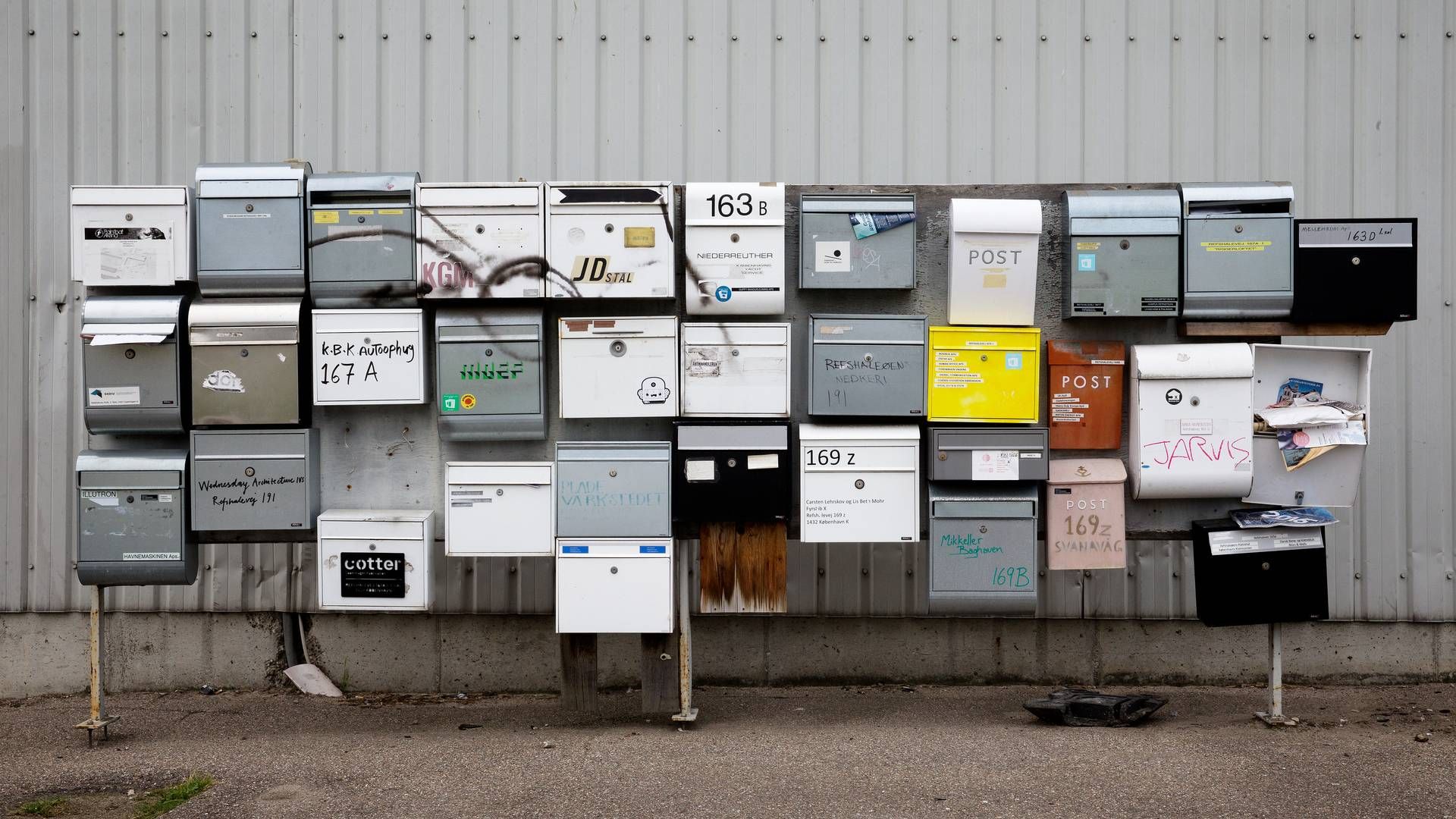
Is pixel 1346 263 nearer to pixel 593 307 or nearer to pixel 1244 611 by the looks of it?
pixel 1244 611

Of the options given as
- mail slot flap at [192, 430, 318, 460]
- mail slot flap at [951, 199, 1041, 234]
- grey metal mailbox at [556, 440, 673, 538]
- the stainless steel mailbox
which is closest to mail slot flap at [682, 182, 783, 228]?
mail slot flap at [951, 199, 1041, 234]

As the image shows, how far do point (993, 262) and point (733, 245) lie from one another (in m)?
1.18

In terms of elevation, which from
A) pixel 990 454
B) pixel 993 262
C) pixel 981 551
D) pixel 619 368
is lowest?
pixel 981 551

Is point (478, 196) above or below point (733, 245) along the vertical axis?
above

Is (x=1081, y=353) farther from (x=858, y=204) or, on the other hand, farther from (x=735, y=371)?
(x=735, y=371)

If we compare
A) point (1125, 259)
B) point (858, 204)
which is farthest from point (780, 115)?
point (1125, 259)

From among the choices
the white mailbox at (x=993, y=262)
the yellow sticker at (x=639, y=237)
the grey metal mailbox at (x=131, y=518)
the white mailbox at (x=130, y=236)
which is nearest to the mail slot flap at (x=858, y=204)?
the white mailbox at (x=993, y=262)

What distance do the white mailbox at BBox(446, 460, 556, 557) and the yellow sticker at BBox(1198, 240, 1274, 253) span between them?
10.2 ft

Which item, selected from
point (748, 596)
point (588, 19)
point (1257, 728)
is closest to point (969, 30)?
point (588, 19)

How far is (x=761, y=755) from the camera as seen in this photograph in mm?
4781

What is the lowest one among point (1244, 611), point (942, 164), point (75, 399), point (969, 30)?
point (1244, 611)

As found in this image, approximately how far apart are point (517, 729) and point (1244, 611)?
347 centimetres

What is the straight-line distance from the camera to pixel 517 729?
5.32 meters

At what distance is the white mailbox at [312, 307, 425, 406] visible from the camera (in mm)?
4938
